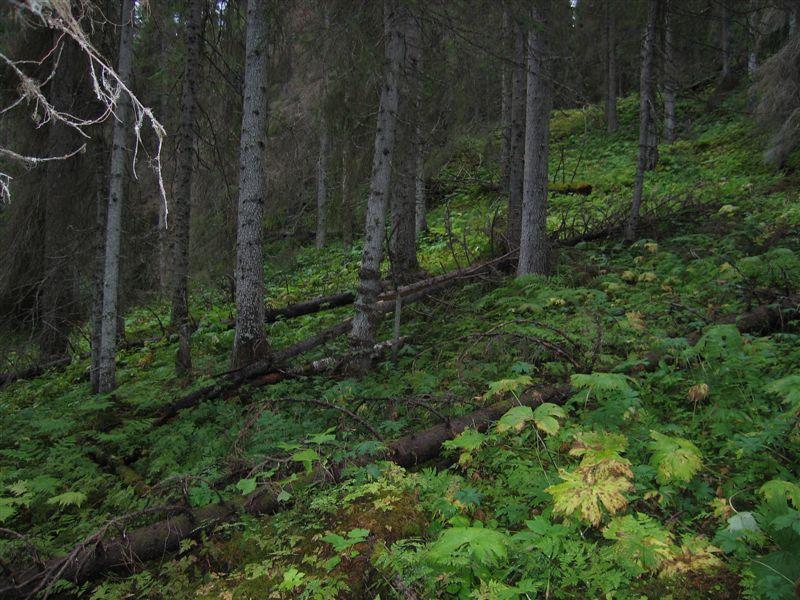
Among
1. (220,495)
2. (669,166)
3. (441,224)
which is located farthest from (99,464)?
(669,166)

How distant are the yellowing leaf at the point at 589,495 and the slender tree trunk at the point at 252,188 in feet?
15.7

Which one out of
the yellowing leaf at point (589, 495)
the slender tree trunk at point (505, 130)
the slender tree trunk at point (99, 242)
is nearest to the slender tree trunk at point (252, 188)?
the slender tree trunk at point (99, 242)

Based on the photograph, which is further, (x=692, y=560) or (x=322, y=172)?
(x=322, y=172)

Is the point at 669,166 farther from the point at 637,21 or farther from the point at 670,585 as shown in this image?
the point at 670,585

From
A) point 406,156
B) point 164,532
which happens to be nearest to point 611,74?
point 406,156

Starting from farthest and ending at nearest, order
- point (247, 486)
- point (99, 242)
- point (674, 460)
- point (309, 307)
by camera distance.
→ point (309, 307), point (99, 242), point (247, 486), point (674, 460)

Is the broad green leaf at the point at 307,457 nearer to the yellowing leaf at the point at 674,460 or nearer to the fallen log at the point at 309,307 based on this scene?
the yellowing leaf at the point at 674,460

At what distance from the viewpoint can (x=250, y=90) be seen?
20.4 ft

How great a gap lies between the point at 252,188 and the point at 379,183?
1.71m

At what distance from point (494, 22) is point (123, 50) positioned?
719cm

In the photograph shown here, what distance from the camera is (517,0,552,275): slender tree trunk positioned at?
7863 mm

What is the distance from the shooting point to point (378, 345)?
21.9 ft

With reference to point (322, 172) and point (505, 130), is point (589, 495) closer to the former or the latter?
point (505, 130)

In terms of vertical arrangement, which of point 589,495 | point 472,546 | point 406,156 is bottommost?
point 472,546
